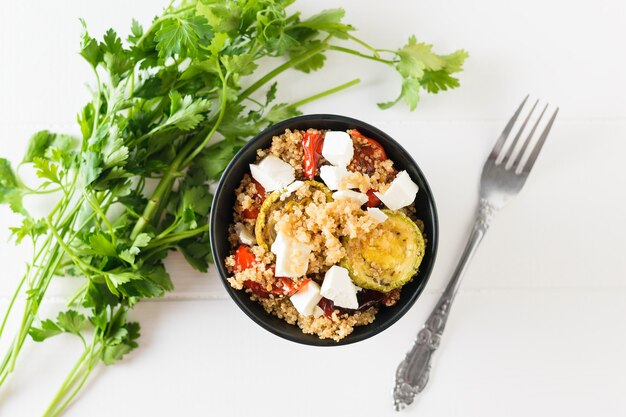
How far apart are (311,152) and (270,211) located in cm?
15

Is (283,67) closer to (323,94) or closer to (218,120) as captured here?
(323,94)

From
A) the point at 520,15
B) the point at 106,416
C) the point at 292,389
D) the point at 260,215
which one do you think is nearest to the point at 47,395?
the point at 106,416

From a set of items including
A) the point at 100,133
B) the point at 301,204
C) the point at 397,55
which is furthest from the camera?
the point at 397,55

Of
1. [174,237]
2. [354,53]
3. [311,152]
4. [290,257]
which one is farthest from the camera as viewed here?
[354,53]

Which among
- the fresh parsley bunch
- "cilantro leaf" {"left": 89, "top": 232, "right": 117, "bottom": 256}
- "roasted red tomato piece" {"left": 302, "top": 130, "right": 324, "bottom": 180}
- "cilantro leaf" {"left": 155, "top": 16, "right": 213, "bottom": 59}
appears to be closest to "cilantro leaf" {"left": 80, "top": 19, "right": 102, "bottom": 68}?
the fresh parsley bunch

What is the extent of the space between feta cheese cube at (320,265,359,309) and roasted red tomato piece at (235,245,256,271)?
0.15 metres

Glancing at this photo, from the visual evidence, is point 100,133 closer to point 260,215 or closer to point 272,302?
point 260,215

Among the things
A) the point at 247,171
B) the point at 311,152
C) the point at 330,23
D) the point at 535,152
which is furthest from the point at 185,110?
the point at 535,152

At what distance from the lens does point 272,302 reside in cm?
132

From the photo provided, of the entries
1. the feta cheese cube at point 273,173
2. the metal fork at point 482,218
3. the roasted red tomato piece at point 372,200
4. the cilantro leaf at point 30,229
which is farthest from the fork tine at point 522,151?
the cilantro leaf at point 30,229

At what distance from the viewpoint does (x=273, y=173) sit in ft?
4.21

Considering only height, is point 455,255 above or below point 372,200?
below

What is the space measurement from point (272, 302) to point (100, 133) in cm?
50

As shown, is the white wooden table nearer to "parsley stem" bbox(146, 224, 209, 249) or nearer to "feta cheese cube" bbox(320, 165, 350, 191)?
"parsley stem" bbox(146, 224, 209, 249)
